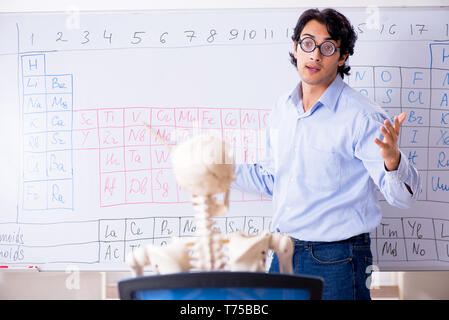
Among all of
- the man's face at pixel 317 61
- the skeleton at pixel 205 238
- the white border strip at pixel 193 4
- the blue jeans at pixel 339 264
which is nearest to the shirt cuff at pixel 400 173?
the blue jeans at pixel 339 264

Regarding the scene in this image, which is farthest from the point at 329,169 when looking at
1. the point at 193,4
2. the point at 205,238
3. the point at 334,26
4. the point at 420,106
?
the point at 193,4

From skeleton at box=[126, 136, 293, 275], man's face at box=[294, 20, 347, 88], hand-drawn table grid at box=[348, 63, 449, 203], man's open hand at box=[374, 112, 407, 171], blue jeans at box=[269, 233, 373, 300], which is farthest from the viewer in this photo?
hand-drawn table grid at box=[348, 63, 449, 203]

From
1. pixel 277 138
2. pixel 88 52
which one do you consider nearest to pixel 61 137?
pixel 88 52

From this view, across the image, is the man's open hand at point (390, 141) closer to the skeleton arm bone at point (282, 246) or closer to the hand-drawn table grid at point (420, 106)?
the skeleton arm bone at point (282, 246)

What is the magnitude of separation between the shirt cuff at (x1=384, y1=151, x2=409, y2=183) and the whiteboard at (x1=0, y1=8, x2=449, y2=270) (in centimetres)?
57

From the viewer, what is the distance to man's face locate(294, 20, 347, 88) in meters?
1.61

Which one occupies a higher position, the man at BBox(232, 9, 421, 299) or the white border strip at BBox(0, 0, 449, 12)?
the white border strip at BBox(0, 0, 449, 12)

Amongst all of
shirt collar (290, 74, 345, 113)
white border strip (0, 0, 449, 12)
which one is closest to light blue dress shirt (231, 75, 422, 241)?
shirt collar (290, 74, 345, 113)

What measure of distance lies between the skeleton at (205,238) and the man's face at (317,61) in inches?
29.1

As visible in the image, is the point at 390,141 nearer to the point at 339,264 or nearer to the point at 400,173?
the point at 400,173

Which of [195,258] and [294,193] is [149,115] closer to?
[294,193]

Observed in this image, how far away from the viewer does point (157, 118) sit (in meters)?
1.91

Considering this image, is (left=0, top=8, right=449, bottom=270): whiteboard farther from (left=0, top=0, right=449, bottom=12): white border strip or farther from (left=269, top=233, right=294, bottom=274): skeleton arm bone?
(left=269, top=233, right=294, bottom=274): skeleton arm bone

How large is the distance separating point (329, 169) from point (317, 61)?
1.15 ft
